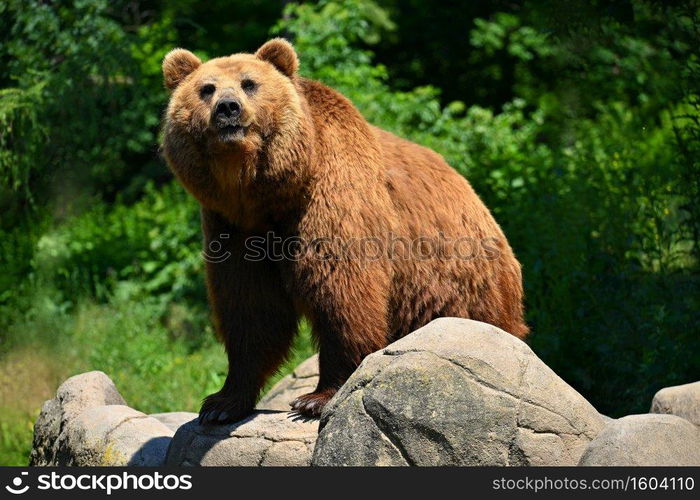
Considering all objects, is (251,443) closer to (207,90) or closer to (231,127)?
(231,127)

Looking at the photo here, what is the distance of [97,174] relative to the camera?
12820 millimetres

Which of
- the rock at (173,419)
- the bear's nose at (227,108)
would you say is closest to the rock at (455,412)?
the bear's nose at (227,108)

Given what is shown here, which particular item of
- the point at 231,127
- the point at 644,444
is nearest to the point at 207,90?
the point at 231,127

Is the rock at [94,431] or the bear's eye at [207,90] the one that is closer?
the bear's eye at [207,90]

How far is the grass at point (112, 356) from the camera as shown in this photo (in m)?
9.35

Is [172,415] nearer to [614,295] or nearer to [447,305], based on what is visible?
[447,305]

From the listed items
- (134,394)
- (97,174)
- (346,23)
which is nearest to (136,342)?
(134,394)

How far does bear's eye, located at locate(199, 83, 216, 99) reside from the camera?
5.79 m

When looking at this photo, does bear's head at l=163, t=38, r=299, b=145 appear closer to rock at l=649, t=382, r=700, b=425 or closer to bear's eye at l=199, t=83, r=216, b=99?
bear's eye at l=199, t=83, r=216, b=99

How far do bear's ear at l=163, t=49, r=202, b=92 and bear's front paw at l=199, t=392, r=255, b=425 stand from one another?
2.02 meters

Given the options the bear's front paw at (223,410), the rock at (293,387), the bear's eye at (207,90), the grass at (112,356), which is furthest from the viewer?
the grass at (112,356)

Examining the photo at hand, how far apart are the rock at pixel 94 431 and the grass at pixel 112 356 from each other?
5.93 feet

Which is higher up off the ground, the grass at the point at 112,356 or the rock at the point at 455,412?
the rock at the point at 455,412

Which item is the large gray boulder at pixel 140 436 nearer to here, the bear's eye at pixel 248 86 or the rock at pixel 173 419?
the rock at pixel 173 419
